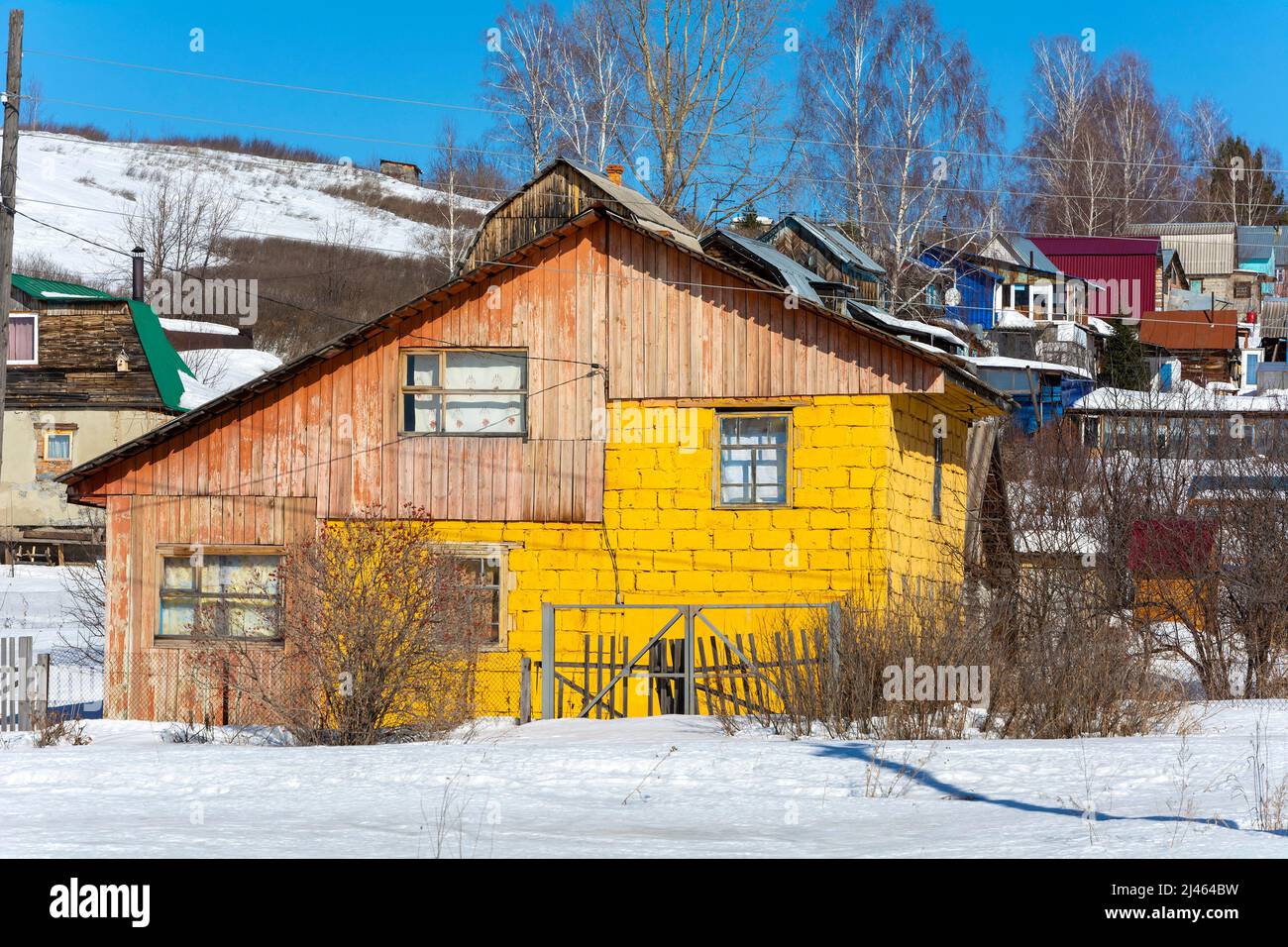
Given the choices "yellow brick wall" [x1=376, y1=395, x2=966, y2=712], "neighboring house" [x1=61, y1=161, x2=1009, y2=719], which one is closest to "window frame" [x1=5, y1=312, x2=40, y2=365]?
"neighboring house" [x1=61, y1=161, x2=1009, y2=719]

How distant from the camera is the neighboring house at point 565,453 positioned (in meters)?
19.4

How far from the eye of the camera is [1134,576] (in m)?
22.2

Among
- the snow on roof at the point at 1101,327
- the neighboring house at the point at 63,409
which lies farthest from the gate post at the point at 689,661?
the snow on roof at the point at 1101,327

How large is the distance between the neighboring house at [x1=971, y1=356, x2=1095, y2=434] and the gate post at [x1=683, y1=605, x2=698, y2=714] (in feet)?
132

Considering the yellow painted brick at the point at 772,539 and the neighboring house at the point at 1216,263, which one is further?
the neighboring house at the point at 1216,263

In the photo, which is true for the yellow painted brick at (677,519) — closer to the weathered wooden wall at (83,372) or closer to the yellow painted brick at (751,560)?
the yellow painted brick at (751,560)

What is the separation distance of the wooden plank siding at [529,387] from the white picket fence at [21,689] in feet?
9.55

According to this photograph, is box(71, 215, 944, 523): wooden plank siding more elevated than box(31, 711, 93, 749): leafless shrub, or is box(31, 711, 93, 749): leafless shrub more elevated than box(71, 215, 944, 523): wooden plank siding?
box(71, 215, 944, 523): wooden plank siding

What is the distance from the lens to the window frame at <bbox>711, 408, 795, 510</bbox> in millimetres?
19484

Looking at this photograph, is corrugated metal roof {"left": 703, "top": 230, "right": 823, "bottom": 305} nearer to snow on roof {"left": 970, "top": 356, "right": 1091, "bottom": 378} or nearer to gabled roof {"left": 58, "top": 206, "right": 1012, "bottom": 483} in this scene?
gabled roof {"left": 58, "top": 206, "right": 1012, "bottom": 483}

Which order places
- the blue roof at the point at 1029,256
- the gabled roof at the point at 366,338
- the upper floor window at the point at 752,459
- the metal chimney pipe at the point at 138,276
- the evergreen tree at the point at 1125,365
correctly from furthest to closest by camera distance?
the blue roof at the point at 1029,256 < the evergreen tree at the point at 1125,365 < the metal chimney pipe at the point at 138,276 < the gabled roof at the point at 366,338 < the upper floor window at the point at 752,459

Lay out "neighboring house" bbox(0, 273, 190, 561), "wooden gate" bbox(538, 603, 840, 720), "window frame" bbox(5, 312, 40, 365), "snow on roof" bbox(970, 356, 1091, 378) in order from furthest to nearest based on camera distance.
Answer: "snow on roof" bbox(970, 356, 1091, 378) → "window frame" bbox(5, 312, 40, 365) → "neighboring house" bbox(0, 273, 190, 561) → "wooden gate" bbox(538, 603, 840, 720)

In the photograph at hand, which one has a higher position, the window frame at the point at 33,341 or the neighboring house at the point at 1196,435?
the window frame at the point at 33,341
